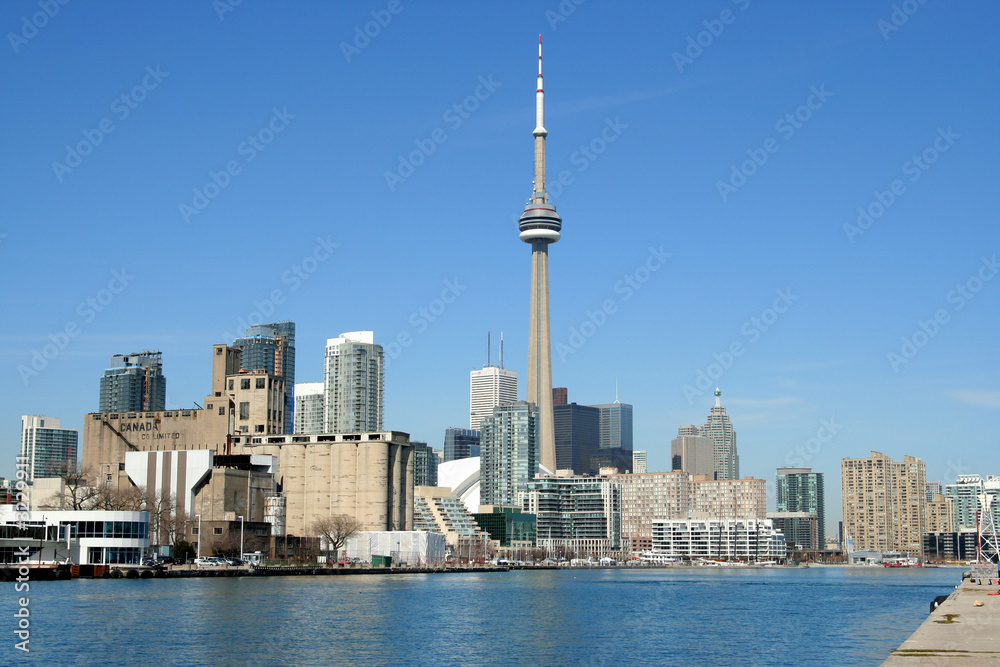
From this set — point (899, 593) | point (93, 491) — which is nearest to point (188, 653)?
point (899, 593)

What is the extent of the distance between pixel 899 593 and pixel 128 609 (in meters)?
100

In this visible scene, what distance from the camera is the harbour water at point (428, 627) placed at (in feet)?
214

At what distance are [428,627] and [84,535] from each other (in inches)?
3289

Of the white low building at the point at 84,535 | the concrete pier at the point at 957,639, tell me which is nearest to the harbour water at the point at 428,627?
the concrete pier at the point at 957,639

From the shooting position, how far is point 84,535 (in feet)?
497

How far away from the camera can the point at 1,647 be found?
2564 inches

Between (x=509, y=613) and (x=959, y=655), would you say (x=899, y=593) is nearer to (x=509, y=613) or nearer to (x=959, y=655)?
(x=509, y=613)

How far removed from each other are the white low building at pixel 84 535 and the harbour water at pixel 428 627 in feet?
55.4

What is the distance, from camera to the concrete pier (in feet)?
147

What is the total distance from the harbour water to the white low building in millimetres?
16872

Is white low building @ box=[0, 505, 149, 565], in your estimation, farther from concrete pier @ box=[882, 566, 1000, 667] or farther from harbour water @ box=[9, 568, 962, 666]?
concrete pier @ box=[882, 566, 1000, 667]

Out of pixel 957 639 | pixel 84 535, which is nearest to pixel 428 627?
pixel 957 639

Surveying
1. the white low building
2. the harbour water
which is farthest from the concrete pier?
the white low building

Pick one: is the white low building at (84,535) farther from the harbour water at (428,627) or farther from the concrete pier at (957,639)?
the concrete pier at (957,639)
